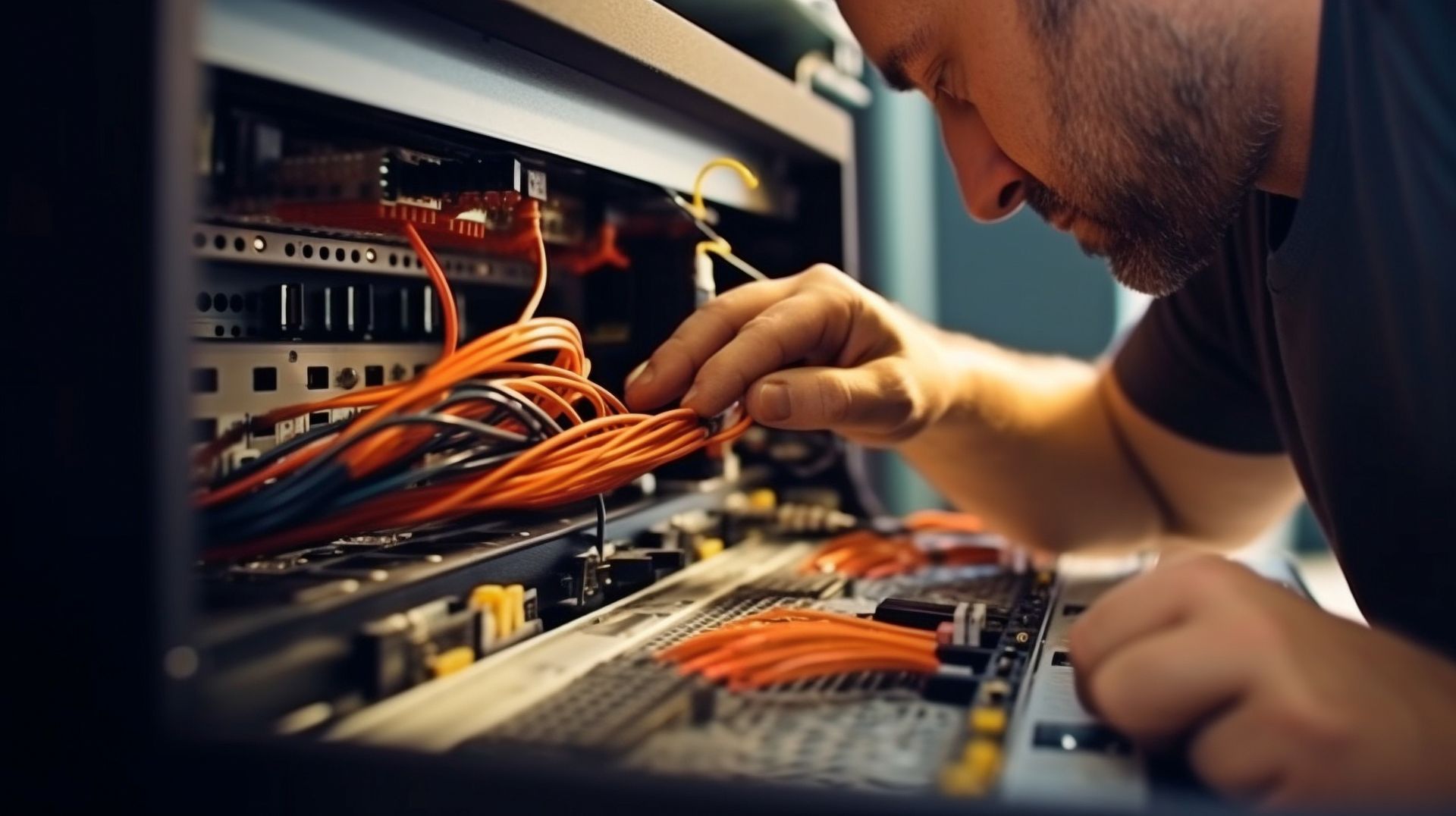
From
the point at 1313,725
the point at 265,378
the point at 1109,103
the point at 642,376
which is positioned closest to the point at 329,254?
the point at 265,378

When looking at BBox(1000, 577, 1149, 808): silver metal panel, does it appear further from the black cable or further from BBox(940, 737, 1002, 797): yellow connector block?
the black cable

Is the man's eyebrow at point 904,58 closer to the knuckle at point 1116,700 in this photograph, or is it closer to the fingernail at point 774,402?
the fingernail at point 774,402

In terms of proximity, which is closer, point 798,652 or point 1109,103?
point 798,652

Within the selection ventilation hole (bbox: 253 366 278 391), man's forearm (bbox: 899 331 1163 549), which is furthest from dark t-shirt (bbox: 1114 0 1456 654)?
ventilation hole (bbox: 253 366 278 391)

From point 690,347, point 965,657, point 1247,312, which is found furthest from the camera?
point 1247,312

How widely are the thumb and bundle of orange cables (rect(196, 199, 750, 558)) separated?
2.7 inches

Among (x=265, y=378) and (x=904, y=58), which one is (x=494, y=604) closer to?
(x=265, y=378)

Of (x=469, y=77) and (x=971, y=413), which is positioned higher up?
(x=469, y=77)

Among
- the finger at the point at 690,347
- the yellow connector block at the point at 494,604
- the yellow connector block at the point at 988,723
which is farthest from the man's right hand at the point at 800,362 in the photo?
the yellow connector block at the point at 988,723

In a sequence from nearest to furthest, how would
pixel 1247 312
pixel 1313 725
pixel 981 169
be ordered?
1. pixel 1313 725
2. pixel 981 169
3. pixel 1247 312

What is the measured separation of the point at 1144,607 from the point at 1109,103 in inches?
17.2

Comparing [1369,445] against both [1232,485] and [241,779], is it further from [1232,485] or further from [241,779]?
[241,779]

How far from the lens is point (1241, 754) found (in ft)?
1.38

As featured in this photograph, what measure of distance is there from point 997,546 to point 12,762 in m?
0.80
